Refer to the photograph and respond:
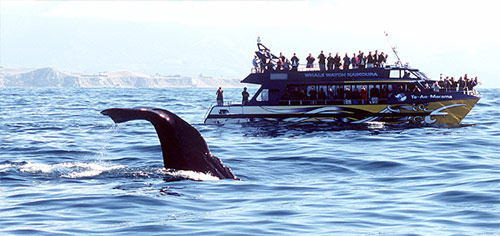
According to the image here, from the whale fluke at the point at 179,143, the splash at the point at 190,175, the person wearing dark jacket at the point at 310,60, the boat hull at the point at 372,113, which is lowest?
the boat hull at the point at 372,113

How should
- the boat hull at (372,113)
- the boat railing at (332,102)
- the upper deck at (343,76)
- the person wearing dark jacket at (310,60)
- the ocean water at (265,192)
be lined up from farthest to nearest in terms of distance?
1. the person wearing dark jacket at (310,60)
2. the upper deck at (343,76)
3. the boat railing at (332,102)
4. the boat hull at (372,113)
5. the ocean water at (265,192)

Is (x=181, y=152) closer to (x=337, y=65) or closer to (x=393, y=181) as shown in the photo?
(x=393, y=181)

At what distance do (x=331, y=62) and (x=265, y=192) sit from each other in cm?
2977

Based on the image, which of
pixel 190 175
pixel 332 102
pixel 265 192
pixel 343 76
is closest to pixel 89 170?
pixel 190 175

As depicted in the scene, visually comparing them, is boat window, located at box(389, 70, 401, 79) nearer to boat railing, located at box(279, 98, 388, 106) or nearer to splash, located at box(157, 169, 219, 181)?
boat railing, located at box(279, 98, 388, 106)

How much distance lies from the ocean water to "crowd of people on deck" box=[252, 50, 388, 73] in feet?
54.2

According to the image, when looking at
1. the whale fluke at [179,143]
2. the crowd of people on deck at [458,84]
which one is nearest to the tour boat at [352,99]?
the crowd of people on deck at [458,84]

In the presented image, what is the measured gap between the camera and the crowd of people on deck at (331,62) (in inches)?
1688

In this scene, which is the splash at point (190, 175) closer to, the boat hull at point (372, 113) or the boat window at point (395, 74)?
the boat hull at point (372, 113)

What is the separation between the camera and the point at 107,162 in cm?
2052

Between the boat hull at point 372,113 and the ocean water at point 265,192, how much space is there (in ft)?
45.5

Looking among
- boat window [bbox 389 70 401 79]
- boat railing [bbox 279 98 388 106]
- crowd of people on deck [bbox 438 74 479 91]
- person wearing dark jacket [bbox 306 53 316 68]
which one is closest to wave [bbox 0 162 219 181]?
boat railing [bbox 279 98 388 106]

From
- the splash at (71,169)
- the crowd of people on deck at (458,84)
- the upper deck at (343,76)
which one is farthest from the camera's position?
the crowd of people on deck at (458,84)

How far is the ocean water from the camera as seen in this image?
1117 cm
